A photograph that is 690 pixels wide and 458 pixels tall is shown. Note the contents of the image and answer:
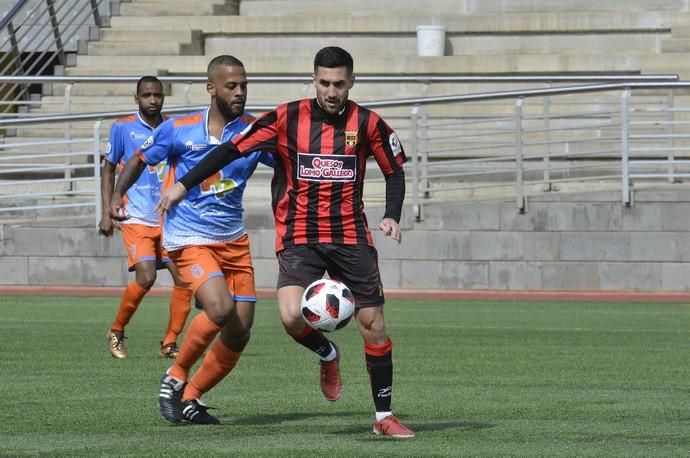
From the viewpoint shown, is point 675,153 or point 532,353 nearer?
point 532,353

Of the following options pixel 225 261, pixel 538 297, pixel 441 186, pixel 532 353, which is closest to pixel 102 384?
pixel 225 261

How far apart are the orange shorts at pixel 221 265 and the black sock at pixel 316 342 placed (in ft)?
1.57

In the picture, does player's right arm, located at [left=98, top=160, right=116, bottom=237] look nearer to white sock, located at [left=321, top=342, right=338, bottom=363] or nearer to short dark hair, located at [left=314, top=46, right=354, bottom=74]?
white sock, located at [left=321, top=342, right=338, bottom=363]

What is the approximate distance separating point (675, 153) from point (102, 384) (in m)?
11.8

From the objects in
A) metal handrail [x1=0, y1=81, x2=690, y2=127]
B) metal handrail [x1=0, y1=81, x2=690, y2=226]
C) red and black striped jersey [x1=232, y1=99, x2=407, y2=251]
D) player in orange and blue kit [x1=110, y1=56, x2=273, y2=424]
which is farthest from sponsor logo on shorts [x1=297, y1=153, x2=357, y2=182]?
metal handrail [x1=0, y1=81, x2=690, y2=127]

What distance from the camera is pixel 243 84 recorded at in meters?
8.73

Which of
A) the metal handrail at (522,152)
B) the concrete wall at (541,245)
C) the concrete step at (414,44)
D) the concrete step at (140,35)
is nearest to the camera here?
the concrete wall at (541,245)

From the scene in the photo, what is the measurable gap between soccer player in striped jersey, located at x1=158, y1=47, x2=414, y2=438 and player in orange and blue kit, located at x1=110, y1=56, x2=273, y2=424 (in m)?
0.48

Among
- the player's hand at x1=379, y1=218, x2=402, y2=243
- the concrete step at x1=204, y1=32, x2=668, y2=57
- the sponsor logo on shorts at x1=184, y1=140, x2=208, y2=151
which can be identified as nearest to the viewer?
the player's hand at x1=379, y1=218, x2=402, y2=243

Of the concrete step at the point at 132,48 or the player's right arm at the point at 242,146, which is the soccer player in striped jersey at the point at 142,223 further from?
the concrete step at the point at 132,48

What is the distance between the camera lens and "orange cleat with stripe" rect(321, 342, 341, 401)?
27.6 ft

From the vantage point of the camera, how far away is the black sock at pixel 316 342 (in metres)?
8.46

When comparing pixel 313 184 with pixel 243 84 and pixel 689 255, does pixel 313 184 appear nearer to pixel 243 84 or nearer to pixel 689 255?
pixel 243 84

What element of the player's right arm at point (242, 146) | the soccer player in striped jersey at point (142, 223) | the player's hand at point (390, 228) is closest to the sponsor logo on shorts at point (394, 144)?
the player's hand at point (390, 228)
